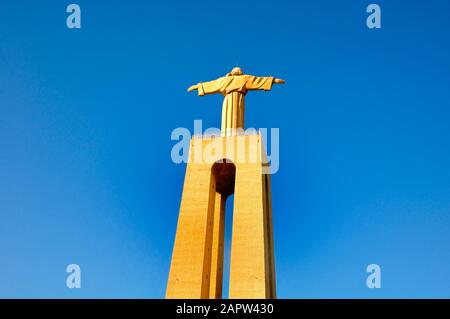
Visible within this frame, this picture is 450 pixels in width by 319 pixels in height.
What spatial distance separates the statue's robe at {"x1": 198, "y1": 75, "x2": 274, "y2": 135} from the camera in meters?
17.0

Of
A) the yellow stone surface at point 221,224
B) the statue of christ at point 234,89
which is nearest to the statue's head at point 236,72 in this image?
the statue of christ at point 234,89

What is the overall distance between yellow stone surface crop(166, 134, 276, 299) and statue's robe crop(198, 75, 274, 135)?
1127 mm

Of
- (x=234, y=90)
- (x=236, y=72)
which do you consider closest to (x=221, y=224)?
(x=234, y=90)

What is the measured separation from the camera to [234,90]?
57.3ft

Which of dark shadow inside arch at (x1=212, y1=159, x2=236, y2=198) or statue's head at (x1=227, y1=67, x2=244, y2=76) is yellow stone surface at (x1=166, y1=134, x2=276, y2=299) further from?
statue's head at (x1=227, y1=67, x2=244, y2=76)

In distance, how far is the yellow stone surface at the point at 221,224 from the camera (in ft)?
43.1

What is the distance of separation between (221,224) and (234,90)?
5.26m

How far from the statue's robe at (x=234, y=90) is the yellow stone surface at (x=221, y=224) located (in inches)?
44.4

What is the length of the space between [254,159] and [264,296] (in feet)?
16.1

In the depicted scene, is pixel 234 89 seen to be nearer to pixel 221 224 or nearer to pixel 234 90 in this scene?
pixel 234 90
